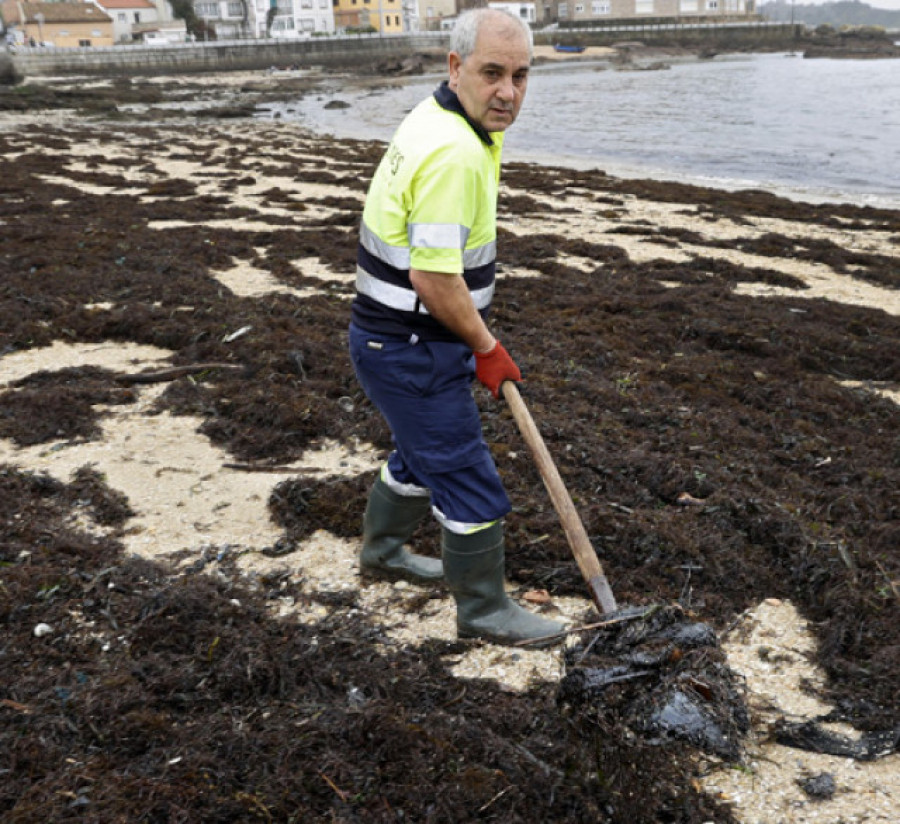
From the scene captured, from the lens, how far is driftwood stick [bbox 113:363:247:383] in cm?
563

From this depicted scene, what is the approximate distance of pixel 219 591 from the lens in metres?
3.26

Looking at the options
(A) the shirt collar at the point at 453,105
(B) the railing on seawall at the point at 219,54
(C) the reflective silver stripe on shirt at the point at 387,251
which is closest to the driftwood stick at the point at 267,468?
(C) the reflective silver stripe on shirt at the point at 387,251

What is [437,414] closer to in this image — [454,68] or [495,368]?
[495,368]

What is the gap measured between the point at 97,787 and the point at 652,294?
7.21 meters

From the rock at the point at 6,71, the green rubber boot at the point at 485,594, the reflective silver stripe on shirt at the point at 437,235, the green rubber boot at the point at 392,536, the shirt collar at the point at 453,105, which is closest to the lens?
the reflective silver stripe on shirt at the point at 437,235

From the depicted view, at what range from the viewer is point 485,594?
3.02 m

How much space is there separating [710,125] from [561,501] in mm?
32212

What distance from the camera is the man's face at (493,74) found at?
96.0 inches

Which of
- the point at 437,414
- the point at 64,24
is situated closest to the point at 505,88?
the point at 437,414

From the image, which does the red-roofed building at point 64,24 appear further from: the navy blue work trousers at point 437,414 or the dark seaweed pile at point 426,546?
the navy blue work trousers at point 437,414

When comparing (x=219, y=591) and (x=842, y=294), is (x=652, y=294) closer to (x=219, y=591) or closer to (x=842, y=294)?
(x=842, y=294)

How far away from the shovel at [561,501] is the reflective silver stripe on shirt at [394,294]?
0.33 m

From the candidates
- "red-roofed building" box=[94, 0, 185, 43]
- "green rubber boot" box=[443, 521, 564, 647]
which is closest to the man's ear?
"green rubber boot" box=[443, 521, 564, 647]

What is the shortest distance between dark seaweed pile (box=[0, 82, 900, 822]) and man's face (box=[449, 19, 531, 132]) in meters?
1.75
